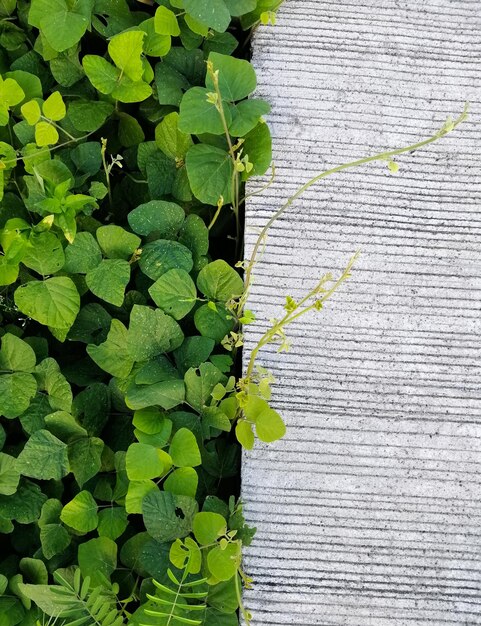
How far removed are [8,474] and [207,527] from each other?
0.42m

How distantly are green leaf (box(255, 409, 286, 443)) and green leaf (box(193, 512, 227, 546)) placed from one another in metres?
0.17

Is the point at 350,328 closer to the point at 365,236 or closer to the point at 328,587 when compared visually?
the point at 365,236

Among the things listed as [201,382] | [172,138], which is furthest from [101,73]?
[201,382]

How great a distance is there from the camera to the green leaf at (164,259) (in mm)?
1300

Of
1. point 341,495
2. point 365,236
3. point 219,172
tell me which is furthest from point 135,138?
point 341,495

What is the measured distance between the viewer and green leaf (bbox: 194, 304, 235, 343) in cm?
129

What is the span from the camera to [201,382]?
4.02 ft

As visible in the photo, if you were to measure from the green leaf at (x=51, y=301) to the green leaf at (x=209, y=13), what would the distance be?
59 cm

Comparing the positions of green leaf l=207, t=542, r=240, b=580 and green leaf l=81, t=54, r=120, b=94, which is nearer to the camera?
green leaf l=207, t=542, r=240, b=580

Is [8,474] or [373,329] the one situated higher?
[373,329]

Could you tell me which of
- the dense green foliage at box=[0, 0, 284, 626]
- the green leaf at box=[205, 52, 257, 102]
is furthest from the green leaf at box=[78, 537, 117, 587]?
the green leaf at box=[205, 52, 257, 102]

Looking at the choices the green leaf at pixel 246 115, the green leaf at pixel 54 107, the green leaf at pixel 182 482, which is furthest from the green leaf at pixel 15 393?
the green leaf at pixel 246 115

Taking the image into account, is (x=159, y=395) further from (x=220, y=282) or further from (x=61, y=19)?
(x=61, y=19)

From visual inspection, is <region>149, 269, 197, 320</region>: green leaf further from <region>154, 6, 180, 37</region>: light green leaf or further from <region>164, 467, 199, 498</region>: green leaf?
<region>154, 6, 180, 37</region>: light green leaf
